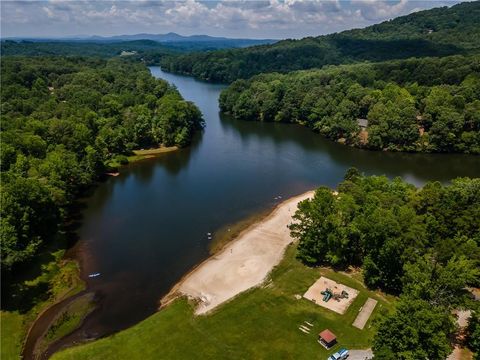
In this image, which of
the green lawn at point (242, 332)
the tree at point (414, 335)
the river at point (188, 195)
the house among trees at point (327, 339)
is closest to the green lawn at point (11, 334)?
the river at point (188, 195)

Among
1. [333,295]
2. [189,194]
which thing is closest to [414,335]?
[333,295]

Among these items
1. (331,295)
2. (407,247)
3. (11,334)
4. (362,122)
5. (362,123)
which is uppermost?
(362,122)

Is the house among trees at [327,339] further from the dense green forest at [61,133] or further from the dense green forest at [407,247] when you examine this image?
the dense green forest at [61,133]

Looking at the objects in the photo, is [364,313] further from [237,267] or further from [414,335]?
[237,267]

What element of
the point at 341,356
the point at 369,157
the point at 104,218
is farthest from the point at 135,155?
the point at 341,356

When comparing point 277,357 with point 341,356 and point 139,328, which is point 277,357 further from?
point 139,328
